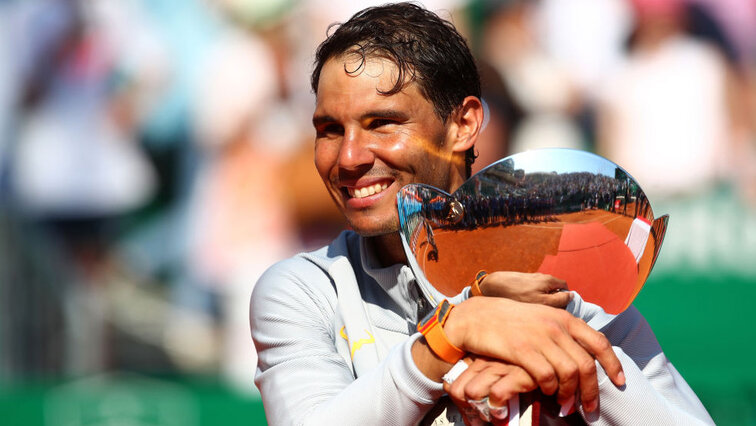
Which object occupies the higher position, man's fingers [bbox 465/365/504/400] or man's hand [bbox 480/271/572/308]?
man's hand [bbox 480/271/572/308]

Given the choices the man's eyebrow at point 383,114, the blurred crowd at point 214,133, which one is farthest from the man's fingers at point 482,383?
the blurred crowd at point 214,133

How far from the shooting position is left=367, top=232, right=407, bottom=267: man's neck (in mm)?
1701

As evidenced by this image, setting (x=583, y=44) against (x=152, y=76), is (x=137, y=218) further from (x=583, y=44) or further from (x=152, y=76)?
(x=583, y=44)

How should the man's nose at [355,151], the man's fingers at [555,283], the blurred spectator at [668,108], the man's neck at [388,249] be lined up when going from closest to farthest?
the man's fingers at [555,283] < the man's nose at [355,151] < the man's neck at [388,249] < the blurred spectator at [668,108]

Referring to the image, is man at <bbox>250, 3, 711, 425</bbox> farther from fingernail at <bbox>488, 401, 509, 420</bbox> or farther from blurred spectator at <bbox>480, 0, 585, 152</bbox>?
blurred spectator at <bbox>480, 0, 585, 152</bbox>

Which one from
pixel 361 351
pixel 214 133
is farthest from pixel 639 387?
pixel 214 133

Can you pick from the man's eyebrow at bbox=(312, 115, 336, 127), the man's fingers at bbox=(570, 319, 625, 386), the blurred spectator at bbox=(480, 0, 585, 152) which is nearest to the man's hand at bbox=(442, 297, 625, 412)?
the man's fingers at bbox=(570, 319, 625, 386)

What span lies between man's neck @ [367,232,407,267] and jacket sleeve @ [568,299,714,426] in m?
0.42

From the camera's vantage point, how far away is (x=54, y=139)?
6.22m

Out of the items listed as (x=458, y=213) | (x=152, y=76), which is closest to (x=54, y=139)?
(x=152, y=76)

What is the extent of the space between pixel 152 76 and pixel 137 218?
1032mm

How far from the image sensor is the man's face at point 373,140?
1600 mm

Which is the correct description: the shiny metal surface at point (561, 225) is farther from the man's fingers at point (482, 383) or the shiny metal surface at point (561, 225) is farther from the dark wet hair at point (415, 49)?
the dark wet hair at point (415, 49)

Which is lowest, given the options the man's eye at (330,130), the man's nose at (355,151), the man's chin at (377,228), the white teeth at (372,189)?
the man's chin at (377,228)
